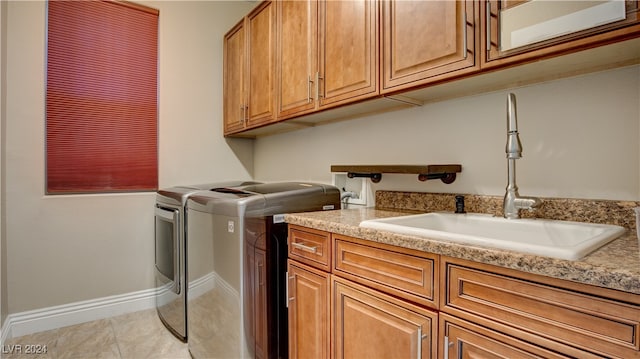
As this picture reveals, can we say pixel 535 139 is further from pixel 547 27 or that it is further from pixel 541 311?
pixel 541 311

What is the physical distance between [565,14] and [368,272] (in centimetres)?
98

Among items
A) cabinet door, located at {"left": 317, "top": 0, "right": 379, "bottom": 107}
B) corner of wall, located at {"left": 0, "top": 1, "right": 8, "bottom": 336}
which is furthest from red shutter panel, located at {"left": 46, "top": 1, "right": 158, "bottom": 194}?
cabinet door, located at {"left": 317, "top": 0, "right": 379, "bottom": 107}

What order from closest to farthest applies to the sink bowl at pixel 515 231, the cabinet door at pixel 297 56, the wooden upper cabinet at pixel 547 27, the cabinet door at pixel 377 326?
1. the sink bowl at pixel 515 231
2. the wooden upper cabinet at pixel 547 27
3. the cabinet door at pixel 377 326
4. the cabinet door at pixel 297 56

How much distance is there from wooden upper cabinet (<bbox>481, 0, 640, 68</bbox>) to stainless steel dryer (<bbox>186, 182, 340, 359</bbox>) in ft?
3.64

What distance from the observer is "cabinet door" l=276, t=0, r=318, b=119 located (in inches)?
71.1

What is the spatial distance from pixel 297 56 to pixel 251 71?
623 millimetres

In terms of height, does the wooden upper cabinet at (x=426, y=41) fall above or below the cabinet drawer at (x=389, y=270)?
above

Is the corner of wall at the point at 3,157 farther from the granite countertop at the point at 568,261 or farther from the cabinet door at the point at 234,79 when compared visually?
the granite countertop at the point at 568,261

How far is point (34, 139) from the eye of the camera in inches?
89.0

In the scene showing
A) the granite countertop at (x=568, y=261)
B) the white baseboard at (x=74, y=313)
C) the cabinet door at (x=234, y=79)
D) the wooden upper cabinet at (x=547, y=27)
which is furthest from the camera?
the cabinet door at (x=234, y=79)

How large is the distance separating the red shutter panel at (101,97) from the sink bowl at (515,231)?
2.22m

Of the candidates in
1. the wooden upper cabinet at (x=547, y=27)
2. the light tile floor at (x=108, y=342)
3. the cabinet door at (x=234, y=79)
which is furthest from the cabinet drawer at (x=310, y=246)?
the cabinet door at (x=234, y=79)

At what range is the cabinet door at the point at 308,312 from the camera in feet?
4.27

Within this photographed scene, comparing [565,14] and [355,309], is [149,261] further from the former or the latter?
[565,14]
